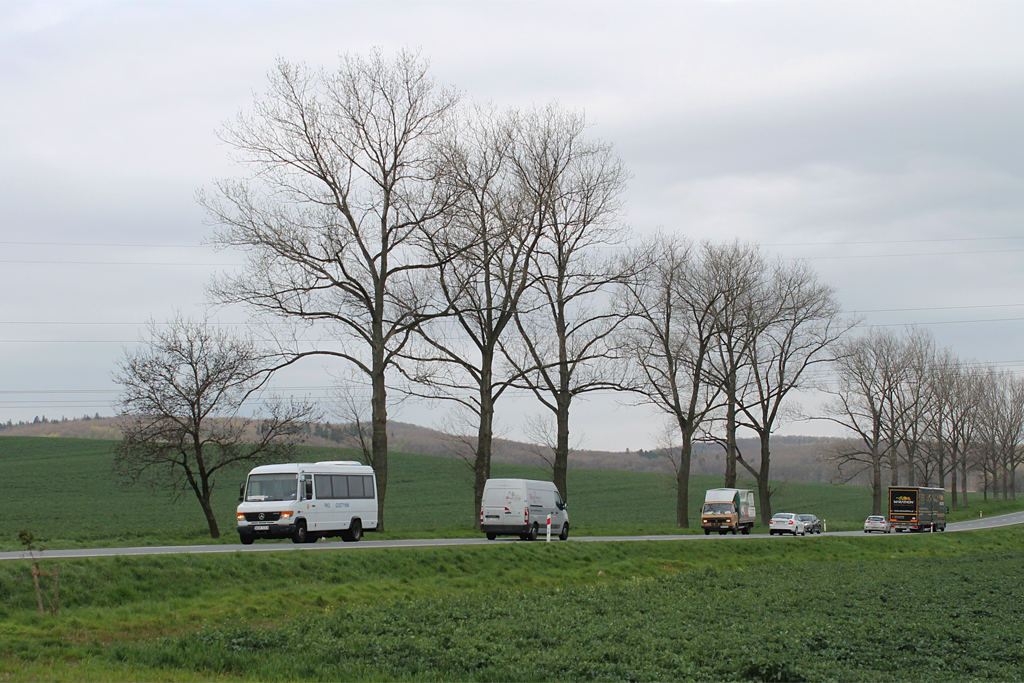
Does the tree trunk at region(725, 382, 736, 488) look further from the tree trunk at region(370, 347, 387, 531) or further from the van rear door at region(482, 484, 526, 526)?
the tree trunk at region(370, 347, 387, 531)

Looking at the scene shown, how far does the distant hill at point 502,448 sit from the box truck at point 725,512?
12.3 feet

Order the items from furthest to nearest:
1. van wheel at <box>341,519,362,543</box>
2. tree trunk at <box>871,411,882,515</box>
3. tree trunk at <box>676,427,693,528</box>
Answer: tree trunk at <box>871,411,882,515</box> < tree trunk at <box>676,427,693,528</box> < van wheel at <box>341,519,362,543</box>

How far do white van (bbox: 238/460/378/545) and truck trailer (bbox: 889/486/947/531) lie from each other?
44.2 m

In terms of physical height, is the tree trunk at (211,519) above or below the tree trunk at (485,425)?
below

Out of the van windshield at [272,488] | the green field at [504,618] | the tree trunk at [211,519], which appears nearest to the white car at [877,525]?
the green field at [504,618]

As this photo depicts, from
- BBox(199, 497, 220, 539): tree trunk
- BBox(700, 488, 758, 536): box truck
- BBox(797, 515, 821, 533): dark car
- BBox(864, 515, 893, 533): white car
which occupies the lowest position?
BBox(864, 515, 893, 533): white car

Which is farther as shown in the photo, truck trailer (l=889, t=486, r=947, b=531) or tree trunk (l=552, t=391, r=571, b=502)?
truck trailer (l=889, t=486, r=947, b=531)

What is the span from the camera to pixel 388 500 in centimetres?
7375

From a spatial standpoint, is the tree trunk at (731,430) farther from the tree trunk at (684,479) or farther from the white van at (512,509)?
the white van at (512,509)

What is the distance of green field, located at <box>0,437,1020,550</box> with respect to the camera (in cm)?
3950

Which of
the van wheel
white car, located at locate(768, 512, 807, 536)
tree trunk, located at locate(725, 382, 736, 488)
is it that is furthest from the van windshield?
white car, located at locate(768, 512, 807, 536)

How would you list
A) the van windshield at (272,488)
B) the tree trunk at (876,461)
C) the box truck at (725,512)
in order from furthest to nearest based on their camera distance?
the tree trunk at (876,461)
the box truck at (725,512)
the van windshield at (272,488)

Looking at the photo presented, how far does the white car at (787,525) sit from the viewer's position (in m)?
50.6

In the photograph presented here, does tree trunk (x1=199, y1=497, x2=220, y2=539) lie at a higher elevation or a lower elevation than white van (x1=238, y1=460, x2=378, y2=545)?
lower
